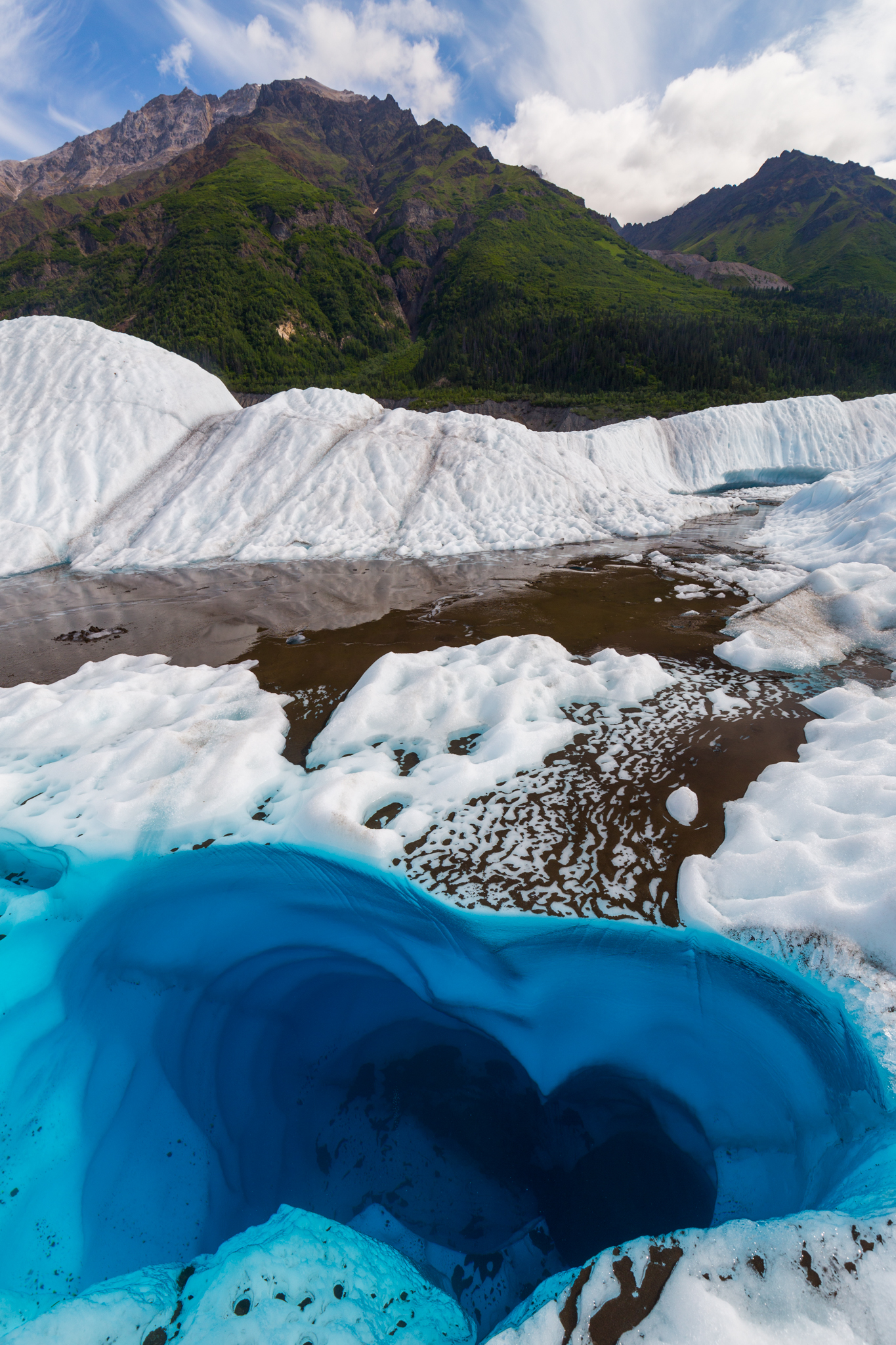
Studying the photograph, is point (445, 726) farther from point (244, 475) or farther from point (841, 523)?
point (244, 475)

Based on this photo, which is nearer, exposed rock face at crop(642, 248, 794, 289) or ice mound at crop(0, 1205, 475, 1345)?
ice mound at crop(0, 1205, 475, 1345)

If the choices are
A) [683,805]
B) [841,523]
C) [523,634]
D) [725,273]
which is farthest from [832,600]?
[725,273]

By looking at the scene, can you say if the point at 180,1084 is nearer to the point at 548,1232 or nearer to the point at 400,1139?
the point at 400,1139

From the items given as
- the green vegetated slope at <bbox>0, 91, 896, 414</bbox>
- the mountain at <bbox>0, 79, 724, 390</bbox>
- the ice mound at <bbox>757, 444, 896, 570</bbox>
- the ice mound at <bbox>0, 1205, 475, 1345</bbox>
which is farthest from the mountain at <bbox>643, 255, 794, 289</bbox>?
→ the ice mound at <bbox>0, 1205, 475, 1345</bbox>

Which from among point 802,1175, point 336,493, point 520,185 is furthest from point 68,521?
point 520,185

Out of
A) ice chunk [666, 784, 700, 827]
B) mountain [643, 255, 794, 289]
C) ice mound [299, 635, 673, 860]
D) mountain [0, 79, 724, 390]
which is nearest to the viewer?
ice chunk [666, 784, 700, 827]

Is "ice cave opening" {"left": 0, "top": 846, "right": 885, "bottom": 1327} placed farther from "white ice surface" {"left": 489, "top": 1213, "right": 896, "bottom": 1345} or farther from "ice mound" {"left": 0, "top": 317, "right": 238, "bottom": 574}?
"ice mound" {"left": 0, "top": 317, "right": 238, "bottom": 574}

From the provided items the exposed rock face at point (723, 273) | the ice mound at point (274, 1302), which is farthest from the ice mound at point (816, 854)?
the exposed rock face at point (723, 273)
